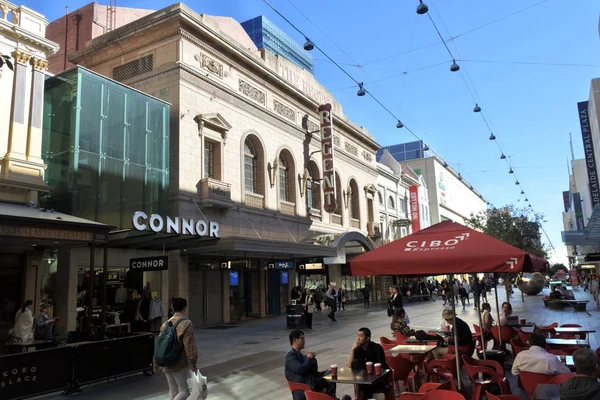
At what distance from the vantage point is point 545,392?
552cm

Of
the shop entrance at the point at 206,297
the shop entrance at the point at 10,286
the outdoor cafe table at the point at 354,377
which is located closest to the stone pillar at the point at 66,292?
the shop entrance at the point at 10,286

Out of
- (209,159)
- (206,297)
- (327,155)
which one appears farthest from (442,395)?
(327,155)

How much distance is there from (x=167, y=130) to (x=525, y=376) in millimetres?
17128

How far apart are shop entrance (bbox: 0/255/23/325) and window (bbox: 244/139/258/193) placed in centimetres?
1164

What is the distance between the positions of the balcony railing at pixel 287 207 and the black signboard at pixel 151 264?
11164 millimetres

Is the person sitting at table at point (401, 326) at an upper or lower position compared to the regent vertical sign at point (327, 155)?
lower

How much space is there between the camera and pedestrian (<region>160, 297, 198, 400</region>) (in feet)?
20.0

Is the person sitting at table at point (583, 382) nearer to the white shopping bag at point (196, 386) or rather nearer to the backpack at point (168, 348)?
the white shopping bag at point (196, 386)

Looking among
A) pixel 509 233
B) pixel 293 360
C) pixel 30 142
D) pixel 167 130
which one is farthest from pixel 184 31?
pixel 509 233

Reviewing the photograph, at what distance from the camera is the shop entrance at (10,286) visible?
14547mm

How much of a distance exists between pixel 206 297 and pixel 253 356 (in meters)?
9.41

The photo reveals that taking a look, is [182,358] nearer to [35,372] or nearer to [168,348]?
[168,348]

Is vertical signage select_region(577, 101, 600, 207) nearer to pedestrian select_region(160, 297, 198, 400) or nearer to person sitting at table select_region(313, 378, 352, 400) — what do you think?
person sitting at table select_region(313, 378, 352, 400)

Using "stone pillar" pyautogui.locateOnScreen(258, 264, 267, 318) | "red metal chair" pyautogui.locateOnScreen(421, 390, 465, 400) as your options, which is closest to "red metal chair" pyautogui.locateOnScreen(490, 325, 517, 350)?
"red metal chair" pyautogui.locateOnScreen(421, 390, 465, 400)
